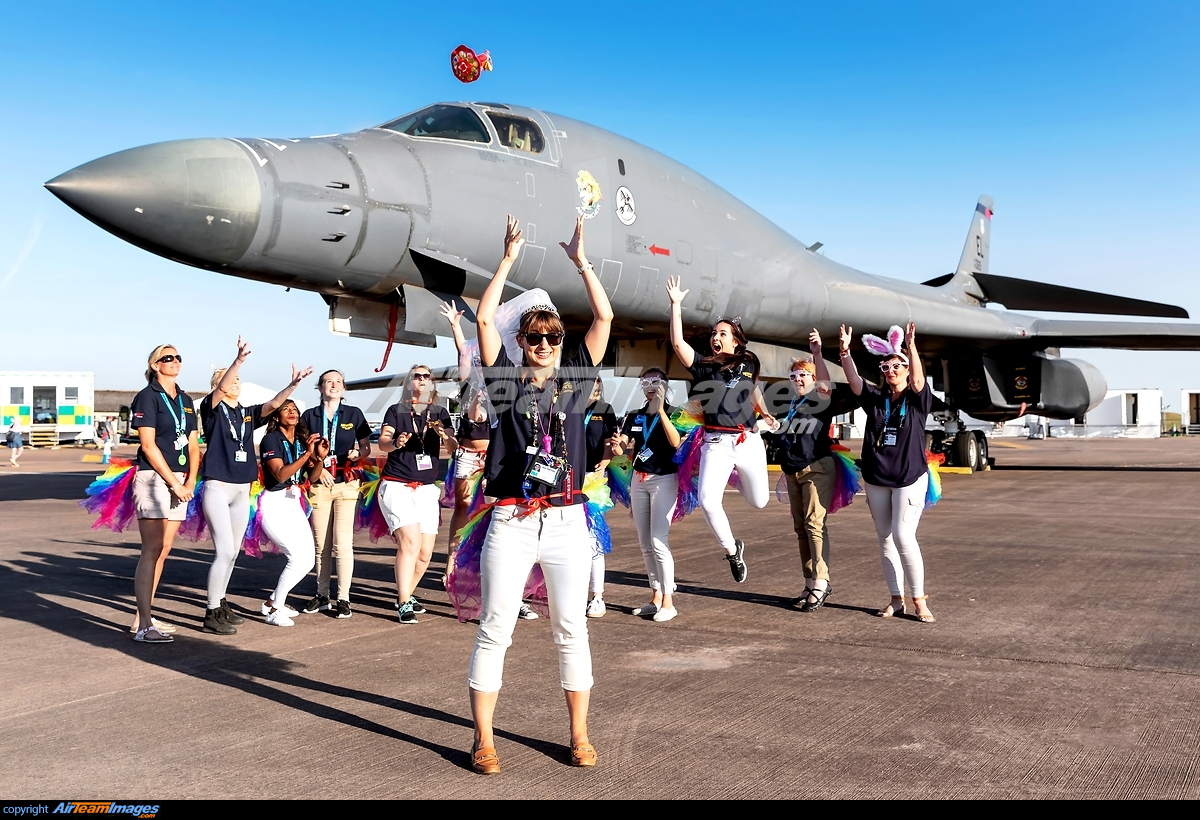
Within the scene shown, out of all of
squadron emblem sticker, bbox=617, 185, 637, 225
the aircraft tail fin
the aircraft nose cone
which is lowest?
the aircraft nose cone

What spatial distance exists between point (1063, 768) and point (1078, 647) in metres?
2.11

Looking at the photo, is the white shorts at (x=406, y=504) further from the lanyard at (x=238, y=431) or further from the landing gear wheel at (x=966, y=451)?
the landing gear wheel at (x=966, y=451)

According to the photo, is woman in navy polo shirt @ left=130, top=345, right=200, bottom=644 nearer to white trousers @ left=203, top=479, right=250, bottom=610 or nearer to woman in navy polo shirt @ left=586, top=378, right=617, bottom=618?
white trousers @ left=203, top=479, right=250, bottom=610

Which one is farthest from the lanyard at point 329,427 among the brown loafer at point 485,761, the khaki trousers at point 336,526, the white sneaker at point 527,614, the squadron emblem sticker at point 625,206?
the squadron emblem sticker at point 625,206

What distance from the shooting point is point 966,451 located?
2155 centimetres

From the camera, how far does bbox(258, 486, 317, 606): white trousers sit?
6395 millimetres

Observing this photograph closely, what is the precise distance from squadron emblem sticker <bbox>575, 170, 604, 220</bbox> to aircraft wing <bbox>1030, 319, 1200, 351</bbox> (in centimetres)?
1337

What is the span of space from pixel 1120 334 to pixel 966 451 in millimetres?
4030

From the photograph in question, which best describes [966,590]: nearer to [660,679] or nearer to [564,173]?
[660,679]

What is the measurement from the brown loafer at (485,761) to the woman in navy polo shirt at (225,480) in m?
3.19

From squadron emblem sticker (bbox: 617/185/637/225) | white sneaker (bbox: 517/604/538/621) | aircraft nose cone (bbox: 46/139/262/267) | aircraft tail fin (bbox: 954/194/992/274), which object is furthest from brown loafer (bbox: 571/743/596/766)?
aircraft tail fin (bbox: 954/194/992/274)

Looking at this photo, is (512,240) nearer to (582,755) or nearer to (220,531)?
(582,755)

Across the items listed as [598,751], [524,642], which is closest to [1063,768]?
[598,751]

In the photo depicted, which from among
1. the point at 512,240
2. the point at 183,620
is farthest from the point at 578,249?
the point at 183,620
